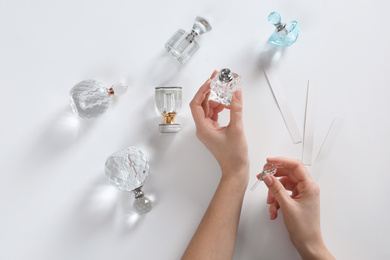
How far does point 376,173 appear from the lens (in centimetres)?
102

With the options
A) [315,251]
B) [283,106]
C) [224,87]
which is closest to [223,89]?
[224,87]

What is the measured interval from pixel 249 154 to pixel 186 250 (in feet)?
1.17

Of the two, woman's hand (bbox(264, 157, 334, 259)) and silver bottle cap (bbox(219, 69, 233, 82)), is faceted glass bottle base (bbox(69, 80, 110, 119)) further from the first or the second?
woman's hand (bbox(264, 157, 334, 259))

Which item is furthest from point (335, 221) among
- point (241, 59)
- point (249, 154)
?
point (241, 59)

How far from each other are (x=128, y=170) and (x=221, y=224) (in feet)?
1.03

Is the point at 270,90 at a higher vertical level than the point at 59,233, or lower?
higher

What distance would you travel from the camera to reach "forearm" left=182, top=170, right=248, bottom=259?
0.88 meters

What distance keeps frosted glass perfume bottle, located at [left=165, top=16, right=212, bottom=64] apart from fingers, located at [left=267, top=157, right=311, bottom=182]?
0.43 metres

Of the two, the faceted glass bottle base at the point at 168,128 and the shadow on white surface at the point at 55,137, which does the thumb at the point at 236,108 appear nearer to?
the faceted glass bottle base at the point at 168,128

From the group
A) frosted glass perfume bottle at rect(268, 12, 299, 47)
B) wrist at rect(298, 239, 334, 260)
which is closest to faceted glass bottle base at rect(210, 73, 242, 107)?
frosted glass perfume bottle at rect(268, 12, 299, 47)

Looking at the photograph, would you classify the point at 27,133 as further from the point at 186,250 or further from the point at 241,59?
the point at 241,59

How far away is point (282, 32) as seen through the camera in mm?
983

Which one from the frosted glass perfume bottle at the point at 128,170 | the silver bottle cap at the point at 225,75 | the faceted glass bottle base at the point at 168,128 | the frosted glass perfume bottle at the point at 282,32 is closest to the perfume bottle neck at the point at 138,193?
the frosted glass perfume bottle at the point at 128,170

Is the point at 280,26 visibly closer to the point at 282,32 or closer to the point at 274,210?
the point at 282,32
